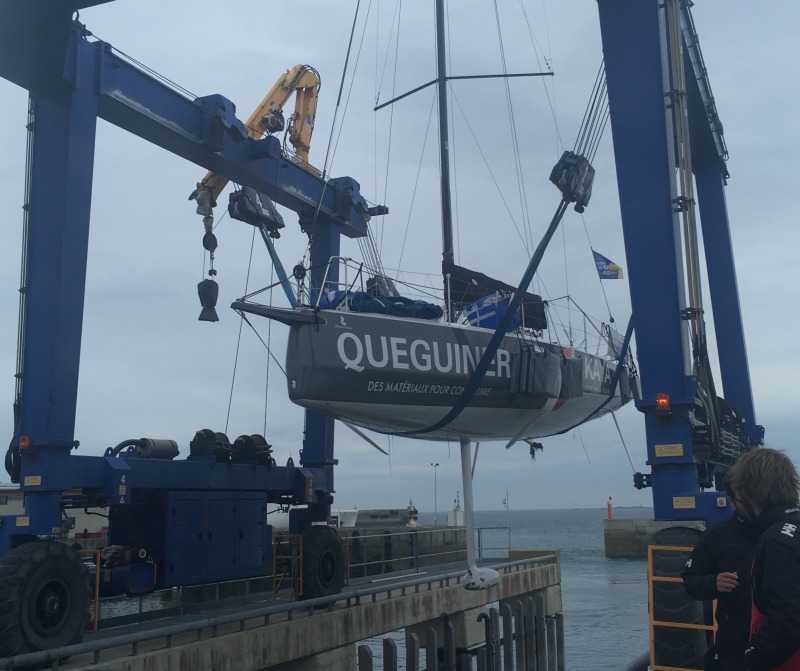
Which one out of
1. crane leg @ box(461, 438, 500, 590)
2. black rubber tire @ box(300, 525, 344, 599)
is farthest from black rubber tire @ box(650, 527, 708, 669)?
black rubber tire @ box(300, 525, 344, 599)

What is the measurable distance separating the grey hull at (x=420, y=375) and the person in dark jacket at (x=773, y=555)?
6.51 m

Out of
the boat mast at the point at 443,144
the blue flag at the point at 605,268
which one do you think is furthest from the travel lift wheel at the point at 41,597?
the blue flag at the point at 605,268

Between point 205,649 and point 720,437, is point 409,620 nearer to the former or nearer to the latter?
point 205,649

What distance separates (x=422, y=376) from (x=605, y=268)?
4.80 meters

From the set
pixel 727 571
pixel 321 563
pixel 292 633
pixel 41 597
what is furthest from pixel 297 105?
pixel 727 571

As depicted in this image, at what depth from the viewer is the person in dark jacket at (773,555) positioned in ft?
9.11

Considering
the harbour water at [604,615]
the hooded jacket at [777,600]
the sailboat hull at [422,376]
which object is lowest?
the harbour water at [604,615]

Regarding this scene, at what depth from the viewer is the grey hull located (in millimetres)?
9516

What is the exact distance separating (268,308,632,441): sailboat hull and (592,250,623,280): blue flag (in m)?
1.78

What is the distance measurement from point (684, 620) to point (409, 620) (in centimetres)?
741

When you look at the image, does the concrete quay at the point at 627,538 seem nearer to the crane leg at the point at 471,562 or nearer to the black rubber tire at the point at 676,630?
the crane leg at the point at 471,562

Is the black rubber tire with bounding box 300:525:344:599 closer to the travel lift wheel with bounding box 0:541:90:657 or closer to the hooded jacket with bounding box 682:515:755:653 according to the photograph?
the travel lift wheel with bounding box 0:541:90:657

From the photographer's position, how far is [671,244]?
8461mm

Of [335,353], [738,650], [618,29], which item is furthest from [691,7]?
[738,650]
